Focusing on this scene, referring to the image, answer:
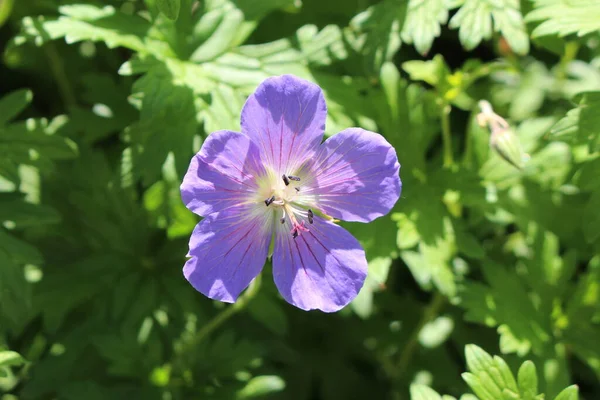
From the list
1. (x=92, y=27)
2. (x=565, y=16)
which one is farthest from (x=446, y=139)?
(x=92, y=27)

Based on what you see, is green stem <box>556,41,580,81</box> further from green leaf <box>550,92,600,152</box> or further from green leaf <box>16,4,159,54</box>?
green leaf <box>16,4,159,54</box>

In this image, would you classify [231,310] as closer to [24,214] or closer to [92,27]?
[24,214]

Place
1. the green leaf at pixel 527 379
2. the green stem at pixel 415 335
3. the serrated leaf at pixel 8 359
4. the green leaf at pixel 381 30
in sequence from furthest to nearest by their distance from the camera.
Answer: the green stem at pixel 415 335, the green leaf at pixel 381 30, the green leaf at pixel 527 379, the serrated leaf at pixel 8 359

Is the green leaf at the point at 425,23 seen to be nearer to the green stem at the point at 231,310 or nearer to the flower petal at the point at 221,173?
the flower petal at the point at 221,173

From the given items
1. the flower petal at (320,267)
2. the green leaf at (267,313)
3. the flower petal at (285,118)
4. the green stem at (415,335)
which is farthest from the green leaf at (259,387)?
the flower petal at (285,118)

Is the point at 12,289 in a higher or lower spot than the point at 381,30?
lower

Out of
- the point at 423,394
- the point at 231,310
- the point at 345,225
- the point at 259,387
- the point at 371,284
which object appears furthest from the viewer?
the point at 371,284
